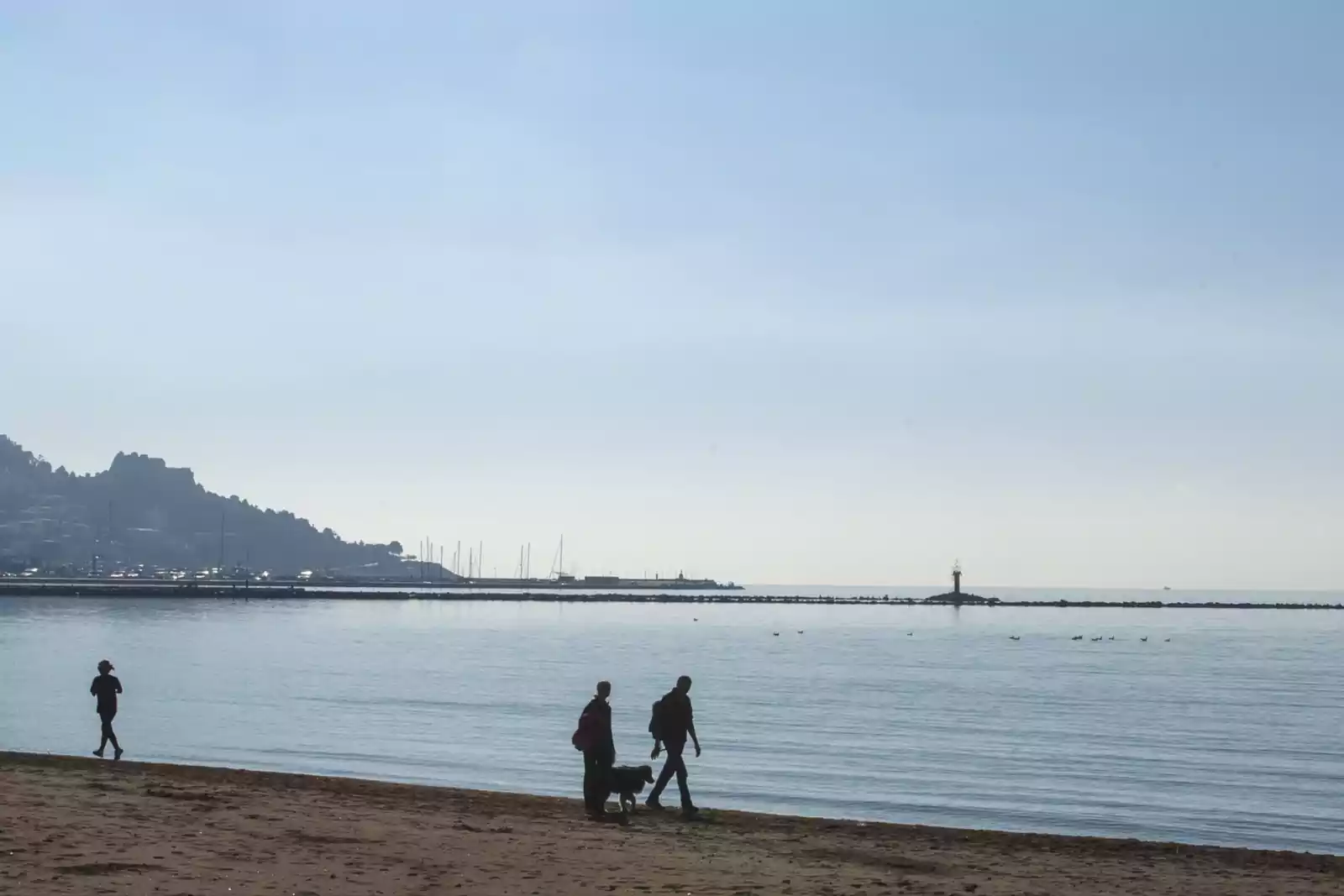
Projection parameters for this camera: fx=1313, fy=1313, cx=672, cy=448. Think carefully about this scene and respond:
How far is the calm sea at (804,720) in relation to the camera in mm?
31312

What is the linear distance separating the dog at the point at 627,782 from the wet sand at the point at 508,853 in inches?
17.4

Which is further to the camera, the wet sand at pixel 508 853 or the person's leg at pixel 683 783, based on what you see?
the person's leg at pixel 683 783

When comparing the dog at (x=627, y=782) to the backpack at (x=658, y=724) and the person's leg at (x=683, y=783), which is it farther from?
the backpack at (x=658, y=724)

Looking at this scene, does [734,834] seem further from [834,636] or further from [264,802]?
[834,636]

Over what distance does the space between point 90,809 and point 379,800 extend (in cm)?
508

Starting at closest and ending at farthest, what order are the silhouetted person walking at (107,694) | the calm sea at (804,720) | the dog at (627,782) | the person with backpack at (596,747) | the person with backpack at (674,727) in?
the person with backpack at (596,747) < the person with backpack at (674,727) < the dog at (627,782) < the silhouetted person walking at (107,694) < the calm sea at (804,720)

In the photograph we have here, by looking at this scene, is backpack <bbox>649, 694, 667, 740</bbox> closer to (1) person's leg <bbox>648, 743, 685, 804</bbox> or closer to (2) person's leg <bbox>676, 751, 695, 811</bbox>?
(1) person's leg <bbox>648, 743, 685, 804</bbox>

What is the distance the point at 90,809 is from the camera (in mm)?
18953

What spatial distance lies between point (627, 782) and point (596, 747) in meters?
1.10

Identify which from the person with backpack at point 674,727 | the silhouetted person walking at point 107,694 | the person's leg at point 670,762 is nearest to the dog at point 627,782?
the person's leg at point 670,762

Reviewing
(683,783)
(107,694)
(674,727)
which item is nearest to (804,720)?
(107,694)

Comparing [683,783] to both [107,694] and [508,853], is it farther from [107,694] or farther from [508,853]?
[107,694]

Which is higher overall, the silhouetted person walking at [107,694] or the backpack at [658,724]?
the backpack at [658,724]

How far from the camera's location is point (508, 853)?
17000mm
